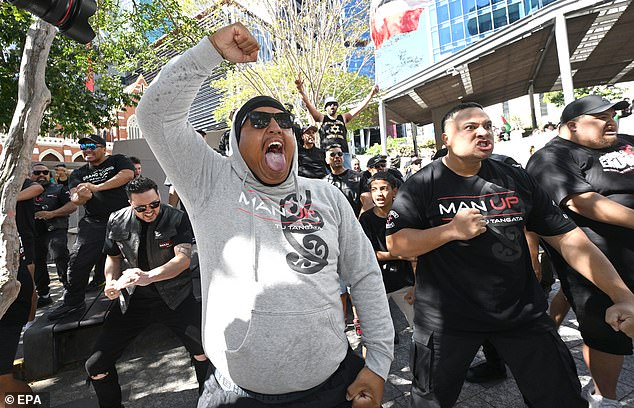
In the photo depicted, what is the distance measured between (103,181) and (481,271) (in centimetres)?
464

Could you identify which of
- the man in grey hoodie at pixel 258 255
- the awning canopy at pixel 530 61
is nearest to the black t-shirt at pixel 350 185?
the man in grey hoodie at pixel 258 255

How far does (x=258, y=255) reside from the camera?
144 centimetres

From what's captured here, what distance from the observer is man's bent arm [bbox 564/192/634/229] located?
2.34m

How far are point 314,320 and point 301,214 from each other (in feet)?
1.54

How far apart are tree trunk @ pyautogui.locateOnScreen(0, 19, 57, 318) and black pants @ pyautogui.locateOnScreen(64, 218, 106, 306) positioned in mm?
1021

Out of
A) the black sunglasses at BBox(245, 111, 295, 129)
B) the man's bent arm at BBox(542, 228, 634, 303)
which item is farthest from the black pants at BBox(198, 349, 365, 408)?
the man's bent arm at BBox(542, 228, 634, 303)

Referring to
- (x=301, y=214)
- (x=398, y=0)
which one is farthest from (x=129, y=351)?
(x=398, y=0)

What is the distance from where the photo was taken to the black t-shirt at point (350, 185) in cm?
503

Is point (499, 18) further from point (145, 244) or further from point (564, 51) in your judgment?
point (145, 244)

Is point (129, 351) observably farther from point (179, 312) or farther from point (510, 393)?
point (510, 393)

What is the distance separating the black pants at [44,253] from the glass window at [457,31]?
36.5 m

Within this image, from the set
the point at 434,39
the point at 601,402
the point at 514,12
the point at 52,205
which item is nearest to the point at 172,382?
the point at 601,402

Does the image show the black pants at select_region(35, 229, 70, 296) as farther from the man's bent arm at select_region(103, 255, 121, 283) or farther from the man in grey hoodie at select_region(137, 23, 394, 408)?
the man in grey hoodie at select_region(137, 23, 394, 408)

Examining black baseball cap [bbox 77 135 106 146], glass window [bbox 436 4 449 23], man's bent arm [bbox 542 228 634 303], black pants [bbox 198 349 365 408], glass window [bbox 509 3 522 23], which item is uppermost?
glass window [bbox 436 4 449 23]
